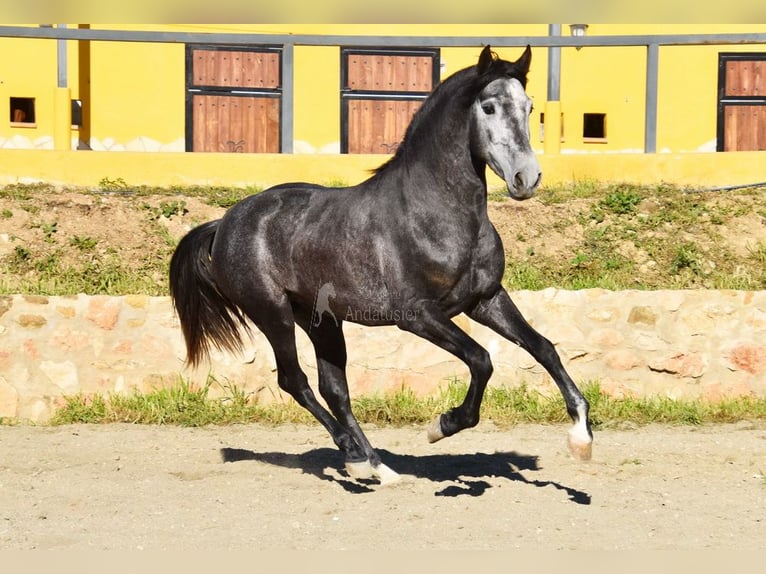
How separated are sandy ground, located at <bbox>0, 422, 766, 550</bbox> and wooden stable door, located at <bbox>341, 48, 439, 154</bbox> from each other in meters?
8.59

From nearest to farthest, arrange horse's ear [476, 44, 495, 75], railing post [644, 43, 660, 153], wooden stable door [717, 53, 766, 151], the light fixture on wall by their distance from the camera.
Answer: horse's ear [476, 44, 495, 75] → railing post [644, 43, 660, 153] → the light fixture on wall → wooden stable door [717, 53, 766, 151]

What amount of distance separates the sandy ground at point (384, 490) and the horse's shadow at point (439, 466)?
13mm

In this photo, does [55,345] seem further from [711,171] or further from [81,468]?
[711,171]

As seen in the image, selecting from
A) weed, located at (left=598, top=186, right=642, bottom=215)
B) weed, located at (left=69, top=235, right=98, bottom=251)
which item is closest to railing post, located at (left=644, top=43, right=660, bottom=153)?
weed, located at (left=598, top=186, right=642, bottom=215)

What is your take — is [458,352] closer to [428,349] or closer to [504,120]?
[504,120]

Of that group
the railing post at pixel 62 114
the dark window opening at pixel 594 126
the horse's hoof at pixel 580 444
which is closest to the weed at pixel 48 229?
the railing post at pixel 62 114

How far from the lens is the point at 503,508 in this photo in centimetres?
558

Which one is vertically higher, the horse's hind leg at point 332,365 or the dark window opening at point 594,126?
the dark window opening at point 594,126

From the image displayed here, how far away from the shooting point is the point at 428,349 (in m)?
8.18

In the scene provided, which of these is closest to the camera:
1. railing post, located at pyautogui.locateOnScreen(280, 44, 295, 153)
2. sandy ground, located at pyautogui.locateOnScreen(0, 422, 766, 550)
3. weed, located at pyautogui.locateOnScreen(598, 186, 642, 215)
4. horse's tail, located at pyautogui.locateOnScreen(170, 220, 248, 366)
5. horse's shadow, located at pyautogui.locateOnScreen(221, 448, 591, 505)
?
sandy ground, located at pyautogui.locateOnScreen(0, 422, 766, 550)

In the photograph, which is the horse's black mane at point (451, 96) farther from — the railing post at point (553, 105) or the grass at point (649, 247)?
the railing post at point (553, 105)

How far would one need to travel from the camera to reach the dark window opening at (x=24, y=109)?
604 inches

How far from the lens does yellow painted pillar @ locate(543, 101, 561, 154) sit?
14.2m

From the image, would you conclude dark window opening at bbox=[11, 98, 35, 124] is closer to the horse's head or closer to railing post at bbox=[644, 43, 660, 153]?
railing post at bbox=[644, 43, 660, 153]
